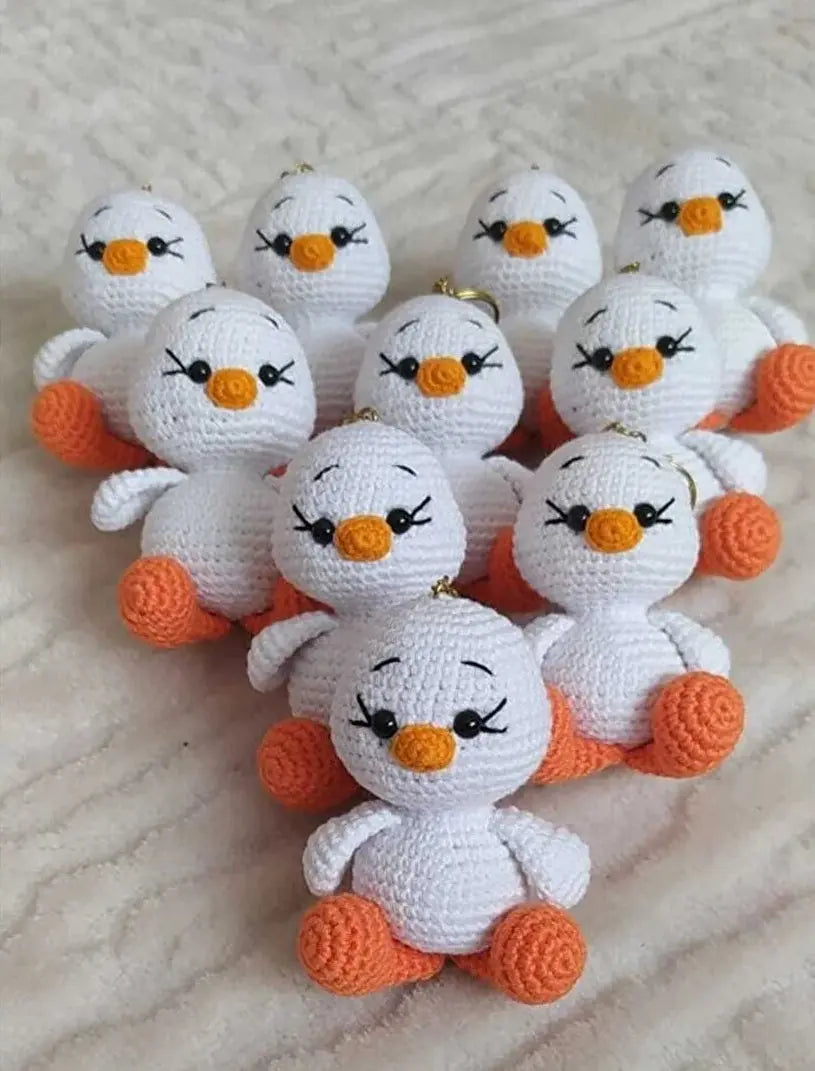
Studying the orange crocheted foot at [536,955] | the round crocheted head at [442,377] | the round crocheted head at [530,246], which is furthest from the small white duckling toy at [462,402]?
the orange crocheted foot at [536,955]

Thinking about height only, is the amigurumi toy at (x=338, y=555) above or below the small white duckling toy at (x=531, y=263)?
below

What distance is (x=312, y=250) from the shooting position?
0.84 meters

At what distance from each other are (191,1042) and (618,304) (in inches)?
17.6

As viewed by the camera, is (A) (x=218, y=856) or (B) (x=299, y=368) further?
(B) (x=299, y=368)

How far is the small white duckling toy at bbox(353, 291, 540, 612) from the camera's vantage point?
740 mm

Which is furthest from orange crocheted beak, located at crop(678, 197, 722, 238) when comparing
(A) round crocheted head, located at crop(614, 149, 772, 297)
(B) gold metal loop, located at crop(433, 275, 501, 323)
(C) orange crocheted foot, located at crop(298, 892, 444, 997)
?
(C) orange crocheted foot, located at crop(298, 892, 444, 997)

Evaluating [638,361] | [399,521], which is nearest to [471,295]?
[638,361]

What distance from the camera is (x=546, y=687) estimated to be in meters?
0.64

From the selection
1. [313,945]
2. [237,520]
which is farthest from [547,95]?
[313,945]

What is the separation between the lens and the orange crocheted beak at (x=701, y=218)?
840 mm

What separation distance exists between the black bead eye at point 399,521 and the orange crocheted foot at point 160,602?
0.14 meters

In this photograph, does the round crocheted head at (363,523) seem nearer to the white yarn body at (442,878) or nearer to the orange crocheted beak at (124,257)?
the white yarn body at (442,878)

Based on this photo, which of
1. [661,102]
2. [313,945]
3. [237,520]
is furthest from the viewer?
[661,102]

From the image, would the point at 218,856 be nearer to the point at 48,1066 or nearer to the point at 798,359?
the point at 48,1066
